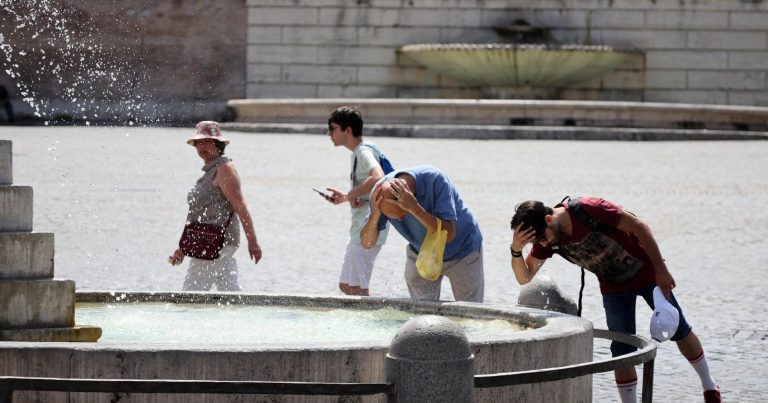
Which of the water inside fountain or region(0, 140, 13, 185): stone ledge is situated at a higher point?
region(0, 140, 13, 185): stone ledge

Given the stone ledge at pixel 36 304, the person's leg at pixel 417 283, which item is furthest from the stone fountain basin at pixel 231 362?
the person's leg at pixel 417 283

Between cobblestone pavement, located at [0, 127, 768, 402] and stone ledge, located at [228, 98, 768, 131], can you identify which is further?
stone ledge, located at [228, 98, 768, 131]

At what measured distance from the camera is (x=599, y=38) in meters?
32.1

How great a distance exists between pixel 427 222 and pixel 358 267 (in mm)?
1714

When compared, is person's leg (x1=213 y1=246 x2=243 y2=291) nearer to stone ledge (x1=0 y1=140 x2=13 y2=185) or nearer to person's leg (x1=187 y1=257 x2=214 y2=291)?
person's leg (x1=187 y1=257 x2=214 y2=291)

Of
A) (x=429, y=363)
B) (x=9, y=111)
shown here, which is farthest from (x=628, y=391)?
(x=9, y=111)

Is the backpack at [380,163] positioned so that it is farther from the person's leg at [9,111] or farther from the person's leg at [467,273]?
the person's leg at [9,111]

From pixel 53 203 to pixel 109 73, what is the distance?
2488 cm

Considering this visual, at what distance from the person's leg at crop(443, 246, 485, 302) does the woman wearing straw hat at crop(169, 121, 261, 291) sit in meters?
1.26

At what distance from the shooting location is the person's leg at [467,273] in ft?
23.0

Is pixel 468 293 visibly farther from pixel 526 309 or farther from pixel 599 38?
pixel 599 38

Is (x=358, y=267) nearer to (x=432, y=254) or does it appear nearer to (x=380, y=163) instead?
(x=380, y=163)

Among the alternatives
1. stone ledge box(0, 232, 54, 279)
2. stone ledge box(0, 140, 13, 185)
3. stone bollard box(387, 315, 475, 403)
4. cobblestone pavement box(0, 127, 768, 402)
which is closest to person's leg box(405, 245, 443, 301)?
cobblestone pavement box(0, 127, 768, 402)

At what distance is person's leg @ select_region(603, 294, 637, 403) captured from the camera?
6102 millimetres
